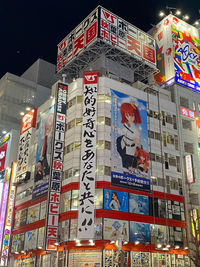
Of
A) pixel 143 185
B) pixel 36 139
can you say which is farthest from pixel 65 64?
pixel 143 185

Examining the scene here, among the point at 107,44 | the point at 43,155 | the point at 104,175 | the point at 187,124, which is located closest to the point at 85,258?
the point at 104,175

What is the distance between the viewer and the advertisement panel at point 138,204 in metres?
45.5

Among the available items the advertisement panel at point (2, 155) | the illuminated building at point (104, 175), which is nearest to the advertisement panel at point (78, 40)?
the illuminated building at point (104, 175)

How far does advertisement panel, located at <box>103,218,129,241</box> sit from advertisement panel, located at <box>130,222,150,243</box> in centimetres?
83

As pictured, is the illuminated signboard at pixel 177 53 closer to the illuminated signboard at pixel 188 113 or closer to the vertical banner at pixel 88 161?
the illuminated signboard at pixel 188 113

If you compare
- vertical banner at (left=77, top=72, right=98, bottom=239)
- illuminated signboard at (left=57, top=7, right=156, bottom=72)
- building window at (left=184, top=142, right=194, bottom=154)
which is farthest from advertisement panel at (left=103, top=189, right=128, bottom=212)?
illuminated signboard at (left=57, top=7, right=156, bottom=72)

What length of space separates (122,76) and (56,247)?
104 feet

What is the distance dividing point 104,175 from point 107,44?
81.6 ft

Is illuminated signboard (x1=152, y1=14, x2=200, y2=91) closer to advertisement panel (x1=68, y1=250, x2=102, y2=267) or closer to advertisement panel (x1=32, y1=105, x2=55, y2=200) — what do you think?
advertisement panel (x1=32, y1=105, x2=55, y2=200)

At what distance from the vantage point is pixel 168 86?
62000 mm

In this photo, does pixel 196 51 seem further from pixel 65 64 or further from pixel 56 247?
pixel 56 247

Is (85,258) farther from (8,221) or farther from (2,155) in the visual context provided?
(2,155)

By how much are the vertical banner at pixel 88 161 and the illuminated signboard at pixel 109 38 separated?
11.7 meters

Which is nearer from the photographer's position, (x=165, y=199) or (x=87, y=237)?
(x=87, y=237)
